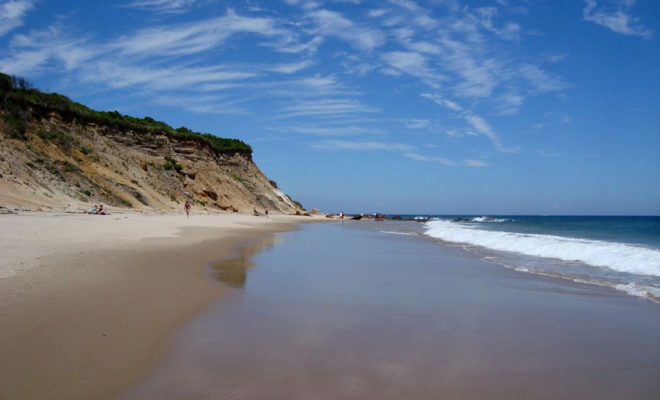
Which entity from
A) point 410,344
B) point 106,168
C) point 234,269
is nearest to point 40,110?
point 106,168

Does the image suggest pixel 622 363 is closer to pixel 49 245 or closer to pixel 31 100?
pixel 49 245

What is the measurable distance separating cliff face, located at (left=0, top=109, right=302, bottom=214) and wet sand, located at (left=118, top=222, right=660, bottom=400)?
15.9 meters

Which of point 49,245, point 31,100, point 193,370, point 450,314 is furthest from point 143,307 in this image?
point 31,100

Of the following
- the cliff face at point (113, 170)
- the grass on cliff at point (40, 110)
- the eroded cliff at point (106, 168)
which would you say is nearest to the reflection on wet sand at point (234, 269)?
the eroded cliff at point (106, 168)

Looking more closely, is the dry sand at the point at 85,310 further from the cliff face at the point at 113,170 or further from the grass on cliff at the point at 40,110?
the grass on cliff at the point at 40,110

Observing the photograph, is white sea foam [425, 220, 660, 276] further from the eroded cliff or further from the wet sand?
the eroded cliff

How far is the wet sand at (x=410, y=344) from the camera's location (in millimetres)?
3121

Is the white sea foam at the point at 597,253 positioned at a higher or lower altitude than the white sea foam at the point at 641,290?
higher

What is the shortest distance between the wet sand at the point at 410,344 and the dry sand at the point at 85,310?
31 centimetres

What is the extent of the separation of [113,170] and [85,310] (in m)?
30.0

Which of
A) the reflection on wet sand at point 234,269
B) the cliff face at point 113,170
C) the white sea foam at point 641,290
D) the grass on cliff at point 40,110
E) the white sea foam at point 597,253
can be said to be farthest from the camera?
the grass on cliff at point 40,110

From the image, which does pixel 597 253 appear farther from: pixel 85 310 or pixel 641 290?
pixel 85 310

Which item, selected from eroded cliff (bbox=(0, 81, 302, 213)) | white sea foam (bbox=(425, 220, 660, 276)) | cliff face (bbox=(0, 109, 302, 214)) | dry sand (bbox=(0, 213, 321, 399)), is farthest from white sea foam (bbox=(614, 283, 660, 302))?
cliff face (bbox=(0, 109, 302, 214))

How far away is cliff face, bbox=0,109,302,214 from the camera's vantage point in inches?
870
